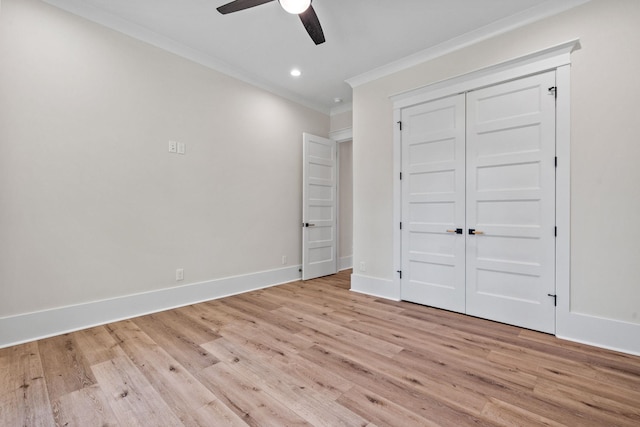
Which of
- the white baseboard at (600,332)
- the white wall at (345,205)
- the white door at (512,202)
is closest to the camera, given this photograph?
the white baseboard at (600,332)

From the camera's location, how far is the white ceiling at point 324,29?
268 centimetres

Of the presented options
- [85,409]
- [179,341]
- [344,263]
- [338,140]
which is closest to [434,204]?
[338,140]

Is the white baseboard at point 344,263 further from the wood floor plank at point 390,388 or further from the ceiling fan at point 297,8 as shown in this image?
the ceiling fan at point 297,8

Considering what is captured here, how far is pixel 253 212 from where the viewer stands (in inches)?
166

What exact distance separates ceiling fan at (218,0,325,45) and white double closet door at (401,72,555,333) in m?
1.66

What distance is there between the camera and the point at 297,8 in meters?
2.16

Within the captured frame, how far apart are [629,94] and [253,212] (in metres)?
4.04

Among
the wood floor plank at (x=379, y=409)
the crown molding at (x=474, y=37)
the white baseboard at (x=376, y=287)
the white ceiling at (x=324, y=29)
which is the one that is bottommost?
the wood floor plank at (x=379, y=409)

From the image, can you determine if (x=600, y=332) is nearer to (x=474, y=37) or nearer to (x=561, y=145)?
(x=561, y=145)

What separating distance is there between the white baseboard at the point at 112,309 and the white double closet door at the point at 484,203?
2292mm

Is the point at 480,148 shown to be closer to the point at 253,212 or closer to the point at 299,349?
the point at 299,349

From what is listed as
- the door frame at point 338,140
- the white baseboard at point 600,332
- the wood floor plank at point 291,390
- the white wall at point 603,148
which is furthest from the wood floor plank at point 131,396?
the door frame at point 338,140

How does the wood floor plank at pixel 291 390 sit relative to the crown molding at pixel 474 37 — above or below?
below

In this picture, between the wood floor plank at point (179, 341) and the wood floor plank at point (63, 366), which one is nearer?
the wood floor plank at point (63, 366)
